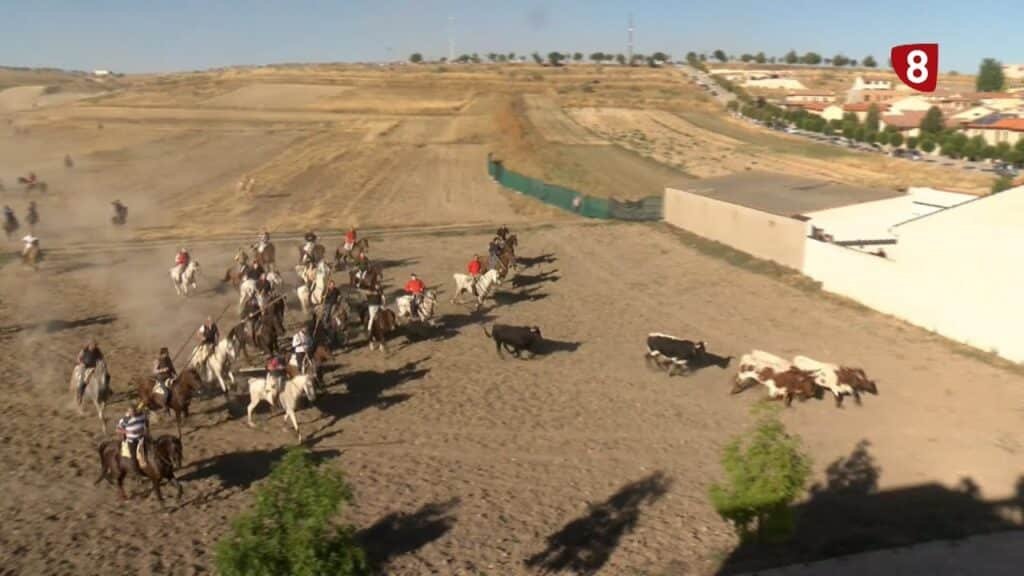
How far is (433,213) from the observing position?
43031mm

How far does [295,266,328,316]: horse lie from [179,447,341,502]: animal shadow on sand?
29.0 feet

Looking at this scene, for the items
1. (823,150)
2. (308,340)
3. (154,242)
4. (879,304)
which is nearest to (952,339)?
(879,304)

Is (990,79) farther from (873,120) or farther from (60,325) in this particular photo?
(60,325)

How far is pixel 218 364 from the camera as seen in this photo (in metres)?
17.6

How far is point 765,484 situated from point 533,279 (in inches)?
739

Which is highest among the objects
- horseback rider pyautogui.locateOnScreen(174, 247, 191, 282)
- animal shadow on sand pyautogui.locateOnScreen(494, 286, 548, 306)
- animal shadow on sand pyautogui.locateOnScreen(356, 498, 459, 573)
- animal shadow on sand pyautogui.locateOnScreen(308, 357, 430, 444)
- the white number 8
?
the white number 8

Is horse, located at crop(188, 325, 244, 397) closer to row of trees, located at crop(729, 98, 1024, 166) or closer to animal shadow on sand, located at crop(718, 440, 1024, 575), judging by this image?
animal shadow on sand, located at crop(718, 440, 1024, 575)

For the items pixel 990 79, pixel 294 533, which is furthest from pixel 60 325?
pixel 990 79

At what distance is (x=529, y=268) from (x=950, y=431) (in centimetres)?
1738

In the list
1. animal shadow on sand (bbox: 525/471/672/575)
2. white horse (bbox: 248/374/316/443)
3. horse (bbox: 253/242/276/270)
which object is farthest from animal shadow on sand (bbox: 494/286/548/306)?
animal shadow on sand (bbox: 525/471/672/575)

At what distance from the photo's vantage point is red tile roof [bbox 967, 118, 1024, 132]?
256 ft

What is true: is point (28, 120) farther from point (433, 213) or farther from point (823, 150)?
point (823, 150)

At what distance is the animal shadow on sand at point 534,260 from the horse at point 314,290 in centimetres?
915

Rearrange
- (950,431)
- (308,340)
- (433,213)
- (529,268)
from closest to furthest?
1. (950,431)
2. (308,340)
3. (529,268)
4. (433,213)
